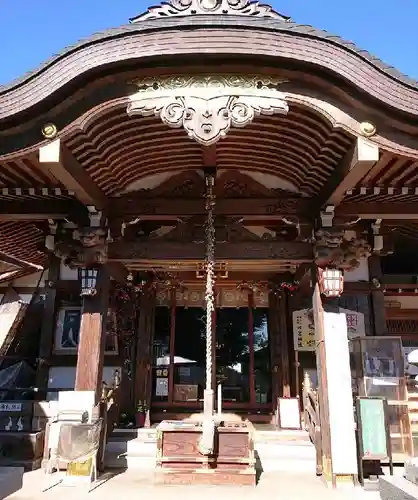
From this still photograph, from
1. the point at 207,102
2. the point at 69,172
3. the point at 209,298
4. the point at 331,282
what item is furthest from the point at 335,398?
the point at 69,172

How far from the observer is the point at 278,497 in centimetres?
618

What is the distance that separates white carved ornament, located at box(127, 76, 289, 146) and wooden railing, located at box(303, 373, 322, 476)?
190 inches

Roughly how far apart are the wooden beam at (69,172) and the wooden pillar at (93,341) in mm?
1241

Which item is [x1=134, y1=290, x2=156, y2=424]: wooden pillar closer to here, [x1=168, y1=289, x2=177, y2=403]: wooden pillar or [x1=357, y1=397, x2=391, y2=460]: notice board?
[x1=168, y1=289, x2=177, y2=403]: wooden pillar

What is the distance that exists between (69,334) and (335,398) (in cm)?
586

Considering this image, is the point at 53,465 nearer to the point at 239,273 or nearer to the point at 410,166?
the point at 239,273

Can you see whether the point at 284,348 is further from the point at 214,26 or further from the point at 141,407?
the point at 214,26

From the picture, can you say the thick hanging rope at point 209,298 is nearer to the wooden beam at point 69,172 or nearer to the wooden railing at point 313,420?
the wooden beam at point 69,172

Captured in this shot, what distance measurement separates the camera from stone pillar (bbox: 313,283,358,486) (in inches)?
264

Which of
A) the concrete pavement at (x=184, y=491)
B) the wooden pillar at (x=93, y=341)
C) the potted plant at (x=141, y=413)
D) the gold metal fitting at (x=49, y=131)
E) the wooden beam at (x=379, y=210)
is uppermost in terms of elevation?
the gold metal fitting at (x=49, y=131)

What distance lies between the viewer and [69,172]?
625 centimetres

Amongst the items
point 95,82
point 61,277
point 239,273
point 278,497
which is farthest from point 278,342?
point 95,82

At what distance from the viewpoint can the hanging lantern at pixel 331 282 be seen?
7.32 m

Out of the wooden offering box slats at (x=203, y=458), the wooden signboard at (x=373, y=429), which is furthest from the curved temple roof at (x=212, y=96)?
the wooden offering box slats at (x=203, y=458)
